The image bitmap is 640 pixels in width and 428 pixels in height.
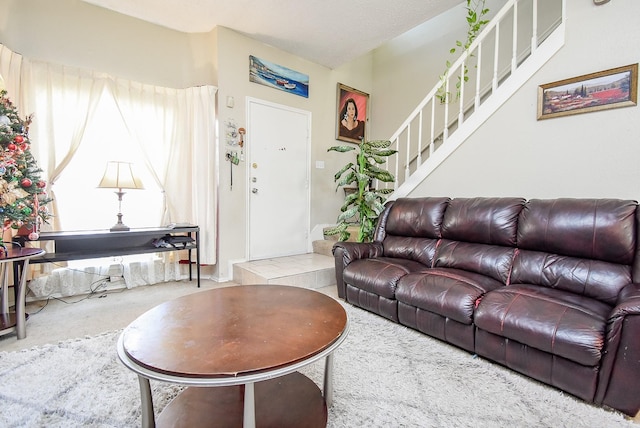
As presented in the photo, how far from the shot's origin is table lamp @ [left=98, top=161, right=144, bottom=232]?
2.66m

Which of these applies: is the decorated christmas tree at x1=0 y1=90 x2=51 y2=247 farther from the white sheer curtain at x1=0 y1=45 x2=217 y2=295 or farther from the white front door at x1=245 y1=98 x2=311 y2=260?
the white front door at x1=245 y1=98 x2=311 y2=260

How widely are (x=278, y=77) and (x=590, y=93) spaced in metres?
3.17

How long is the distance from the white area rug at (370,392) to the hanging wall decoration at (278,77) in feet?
10.3

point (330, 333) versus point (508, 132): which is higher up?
point (508, 132)

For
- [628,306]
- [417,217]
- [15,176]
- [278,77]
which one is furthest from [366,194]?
[15,176]

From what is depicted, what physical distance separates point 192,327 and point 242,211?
246 centimetres

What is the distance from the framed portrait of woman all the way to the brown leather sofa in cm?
227

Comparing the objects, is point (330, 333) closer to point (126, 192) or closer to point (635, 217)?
point (635, 217)

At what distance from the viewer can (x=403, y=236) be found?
2.88 meters

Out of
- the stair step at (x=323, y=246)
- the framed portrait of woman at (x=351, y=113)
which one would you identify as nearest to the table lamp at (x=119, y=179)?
the stair step at (x=323, y=246)

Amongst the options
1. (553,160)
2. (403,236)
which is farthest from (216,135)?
(553,160)

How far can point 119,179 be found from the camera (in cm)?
271

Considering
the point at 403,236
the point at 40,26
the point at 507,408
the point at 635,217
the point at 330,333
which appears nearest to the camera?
the point at 330,333

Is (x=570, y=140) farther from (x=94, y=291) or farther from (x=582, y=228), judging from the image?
(x=94, y=291)
